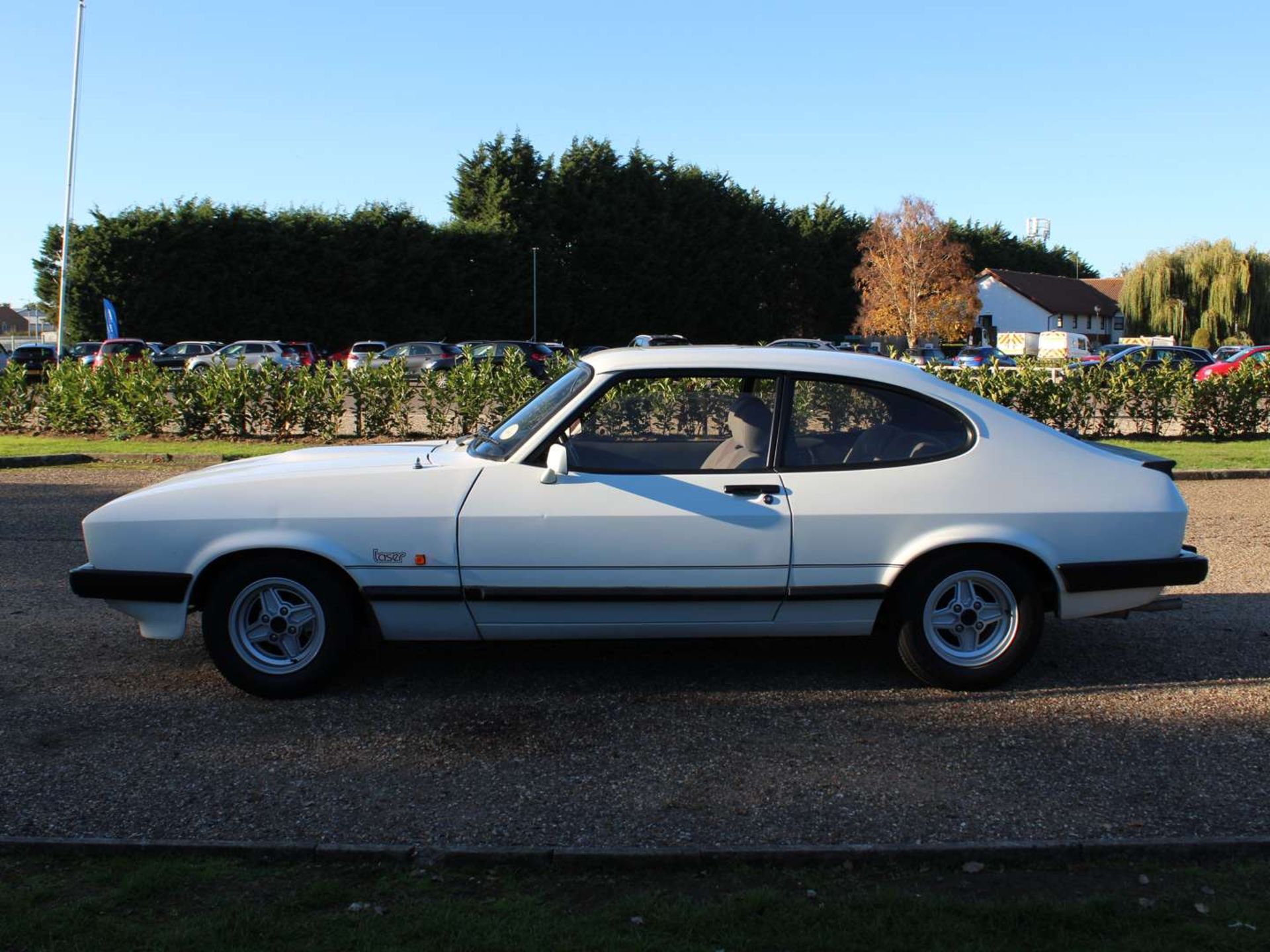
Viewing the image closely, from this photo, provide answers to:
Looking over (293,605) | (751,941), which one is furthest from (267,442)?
(751,941)

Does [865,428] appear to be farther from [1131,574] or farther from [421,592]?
[421,592]

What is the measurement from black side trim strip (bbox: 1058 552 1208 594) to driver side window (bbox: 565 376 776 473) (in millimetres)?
1535

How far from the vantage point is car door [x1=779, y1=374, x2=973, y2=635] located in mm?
5223

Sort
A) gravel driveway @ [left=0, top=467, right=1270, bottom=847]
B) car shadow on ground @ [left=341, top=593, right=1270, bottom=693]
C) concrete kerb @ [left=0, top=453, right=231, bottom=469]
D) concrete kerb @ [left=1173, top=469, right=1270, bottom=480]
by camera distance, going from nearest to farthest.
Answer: gravel driveway @ [left=0, top=467, right=1270, bottom=847] → car shadow on ground @ [left=341, top=593, right=1270, bottom=693] → concrete kerb @ [left=1173, top=469, right=1270, bottom=480] → concrete kerb @ [left=0, top=453, right=231, bottom=469]

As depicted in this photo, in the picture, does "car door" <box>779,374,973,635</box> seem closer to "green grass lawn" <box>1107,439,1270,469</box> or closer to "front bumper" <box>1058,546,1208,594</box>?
"front bumper" <box>1058,546,1208,594</box>

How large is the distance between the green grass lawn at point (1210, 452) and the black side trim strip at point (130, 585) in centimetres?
1126

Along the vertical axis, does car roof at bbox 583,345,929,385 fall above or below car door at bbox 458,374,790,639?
above

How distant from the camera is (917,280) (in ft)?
212

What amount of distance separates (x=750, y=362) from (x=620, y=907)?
291cm

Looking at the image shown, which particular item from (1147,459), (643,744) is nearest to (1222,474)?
(1147,459)

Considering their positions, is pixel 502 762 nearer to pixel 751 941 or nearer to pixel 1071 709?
pixel 751 941

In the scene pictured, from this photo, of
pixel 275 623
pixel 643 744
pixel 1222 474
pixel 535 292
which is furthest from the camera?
pixel 535 292

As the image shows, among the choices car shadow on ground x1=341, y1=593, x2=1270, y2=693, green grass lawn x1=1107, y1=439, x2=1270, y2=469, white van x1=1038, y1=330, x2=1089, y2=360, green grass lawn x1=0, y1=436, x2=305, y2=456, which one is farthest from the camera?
white van x1=1038, y1=330, x2=1089, y2=360

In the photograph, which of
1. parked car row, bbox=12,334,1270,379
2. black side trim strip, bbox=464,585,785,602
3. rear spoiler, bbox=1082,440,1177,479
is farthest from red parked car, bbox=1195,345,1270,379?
black side trim strip, bbox=464,585,785,602
